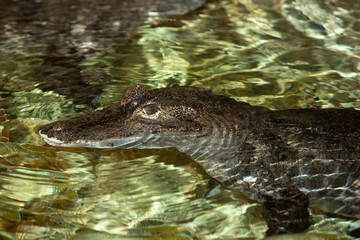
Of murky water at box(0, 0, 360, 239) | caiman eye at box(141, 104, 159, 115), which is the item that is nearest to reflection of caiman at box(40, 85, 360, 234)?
caiman eye at box(141, 104, 159, 115)

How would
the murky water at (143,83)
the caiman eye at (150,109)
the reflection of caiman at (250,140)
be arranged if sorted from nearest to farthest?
the murky water at (143,83)
the reflection of caiman at (250,140)
the caiman eye at (150,109)

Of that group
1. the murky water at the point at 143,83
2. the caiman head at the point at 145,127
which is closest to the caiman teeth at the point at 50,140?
the caiman head at the point at 145,127

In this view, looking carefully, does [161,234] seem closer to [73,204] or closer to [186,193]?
[186,193]

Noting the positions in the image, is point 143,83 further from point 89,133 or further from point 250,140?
point 250,140

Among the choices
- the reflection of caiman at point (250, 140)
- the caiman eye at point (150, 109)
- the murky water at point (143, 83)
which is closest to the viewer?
the murky water at point (143, 83)

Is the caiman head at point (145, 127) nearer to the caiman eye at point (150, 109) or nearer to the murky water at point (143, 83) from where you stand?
the caiman eye at point (150, 109)

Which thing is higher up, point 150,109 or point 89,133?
point 150,109

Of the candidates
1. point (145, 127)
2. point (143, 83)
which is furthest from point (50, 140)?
point (143, 83)
